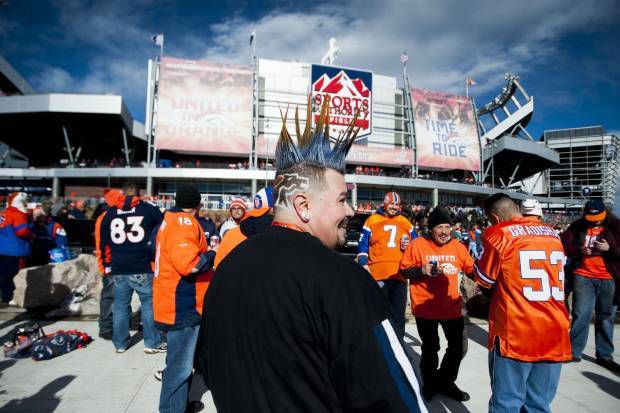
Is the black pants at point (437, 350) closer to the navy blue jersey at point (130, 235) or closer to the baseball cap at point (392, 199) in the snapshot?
the baseball cap at point (392, 199)

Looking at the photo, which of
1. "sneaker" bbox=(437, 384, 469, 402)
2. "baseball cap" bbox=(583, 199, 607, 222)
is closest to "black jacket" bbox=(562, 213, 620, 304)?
"baseball cap" bbox=(583, 199, 607, 222)

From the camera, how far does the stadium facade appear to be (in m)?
29.5

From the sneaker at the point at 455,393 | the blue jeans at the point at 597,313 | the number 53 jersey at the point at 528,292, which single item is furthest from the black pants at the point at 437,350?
the blue jeans at the point at 597,313

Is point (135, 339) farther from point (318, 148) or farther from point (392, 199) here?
point (318, 148)

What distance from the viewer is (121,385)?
3475mm

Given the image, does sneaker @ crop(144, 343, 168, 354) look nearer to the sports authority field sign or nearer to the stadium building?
the sports authority field sign

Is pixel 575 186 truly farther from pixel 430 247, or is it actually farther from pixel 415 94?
pixel 430 247

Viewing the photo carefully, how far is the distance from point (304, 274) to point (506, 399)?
232 cm

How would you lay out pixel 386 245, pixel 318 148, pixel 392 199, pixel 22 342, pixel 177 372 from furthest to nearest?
pixel 392 199 < pixel 386 245 < pixel 22 342 < pixel 177 372 < pixel 318 148

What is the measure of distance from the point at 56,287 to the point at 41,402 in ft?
11.5

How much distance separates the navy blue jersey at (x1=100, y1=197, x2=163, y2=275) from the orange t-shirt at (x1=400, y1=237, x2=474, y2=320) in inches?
134

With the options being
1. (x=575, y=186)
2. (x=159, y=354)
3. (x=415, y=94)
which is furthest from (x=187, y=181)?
(x=575, y=186)

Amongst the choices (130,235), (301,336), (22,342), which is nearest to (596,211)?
(301,336)

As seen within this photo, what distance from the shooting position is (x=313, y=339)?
33.8 inches
